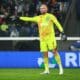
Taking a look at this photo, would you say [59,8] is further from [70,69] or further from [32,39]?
[70,69]

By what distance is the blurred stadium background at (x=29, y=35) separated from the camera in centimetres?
1506

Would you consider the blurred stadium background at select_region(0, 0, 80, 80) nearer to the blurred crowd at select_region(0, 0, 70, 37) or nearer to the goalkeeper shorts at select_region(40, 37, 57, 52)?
the blurred crowd at select_region(0, 0, 70, 37)

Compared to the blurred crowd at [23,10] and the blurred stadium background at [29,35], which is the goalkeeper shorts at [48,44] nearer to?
the blurred stadium background at [29,35]

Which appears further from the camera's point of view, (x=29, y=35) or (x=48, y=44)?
(x=29, y=35)

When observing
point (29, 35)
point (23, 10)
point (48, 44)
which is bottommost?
point (29, 35)

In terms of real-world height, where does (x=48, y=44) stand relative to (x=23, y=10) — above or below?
below

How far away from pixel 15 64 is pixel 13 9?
8.39 feet

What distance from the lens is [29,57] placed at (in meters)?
15.0

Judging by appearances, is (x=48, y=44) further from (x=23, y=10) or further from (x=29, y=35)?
(x=23, y=10)

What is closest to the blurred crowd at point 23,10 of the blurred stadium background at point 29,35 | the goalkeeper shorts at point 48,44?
the blurred stadium background at point 29,35

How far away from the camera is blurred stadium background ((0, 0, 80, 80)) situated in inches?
593

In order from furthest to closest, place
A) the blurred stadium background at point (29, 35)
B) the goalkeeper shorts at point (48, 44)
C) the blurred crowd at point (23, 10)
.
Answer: the blurred crowd at point (23, 10) → the blurred stadium background at point (29, 35) → the goalkeeper shorts at point (48, 44)

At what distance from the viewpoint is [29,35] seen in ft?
51.8

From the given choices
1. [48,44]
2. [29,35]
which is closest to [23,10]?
[29,35]
